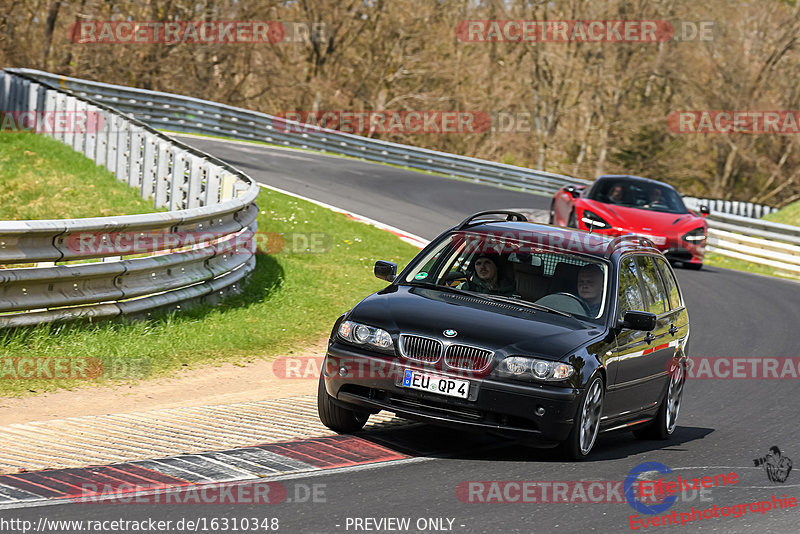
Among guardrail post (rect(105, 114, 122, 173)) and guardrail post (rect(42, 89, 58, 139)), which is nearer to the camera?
guardrail post (rect(105, 114, 122, 173))

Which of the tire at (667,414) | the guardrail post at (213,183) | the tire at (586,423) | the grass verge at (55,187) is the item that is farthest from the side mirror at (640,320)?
the grass verge at (55,187)

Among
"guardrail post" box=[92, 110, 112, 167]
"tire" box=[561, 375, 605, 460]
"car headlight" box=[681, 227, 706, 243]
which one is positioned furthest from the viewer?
"car headlight" box=[681, 227, 706, 243]

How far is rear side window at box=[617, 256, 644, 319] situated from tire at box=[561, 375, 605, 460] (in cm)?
Answer: 77

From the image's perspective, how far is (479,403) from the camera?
671cm

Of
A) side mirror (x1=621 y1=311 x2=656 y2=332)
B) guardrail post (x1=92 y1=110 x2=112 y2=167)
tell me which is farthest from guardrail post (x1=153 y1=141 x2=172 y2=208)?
side mirror (x1=621 y1=311 x2=656 y2=332)

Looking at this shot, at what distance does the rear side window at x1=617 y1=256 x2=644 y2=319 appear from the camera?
7.98 m

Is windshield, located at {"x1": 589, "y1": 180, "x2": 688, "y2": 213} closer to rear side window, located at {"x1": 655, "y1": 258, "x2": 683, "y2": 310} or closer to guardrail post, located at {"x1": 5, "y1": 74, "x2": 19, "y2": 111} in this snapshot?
rear side window, located at {"x1": 655, "y1": 258, "x2": 683, "y2": 310}

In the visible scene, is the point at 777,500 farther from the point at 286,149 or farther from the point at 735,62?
the point at 735,62

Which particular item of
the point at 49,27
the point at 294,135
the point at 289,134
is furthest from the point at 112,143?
the point at 49,27

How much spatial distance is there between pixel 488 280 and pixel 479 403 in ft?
5.18

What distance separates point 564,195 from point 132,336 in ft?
39.8

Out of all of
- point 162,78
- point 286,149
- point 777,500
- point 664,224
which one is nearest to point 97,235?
point 777,500

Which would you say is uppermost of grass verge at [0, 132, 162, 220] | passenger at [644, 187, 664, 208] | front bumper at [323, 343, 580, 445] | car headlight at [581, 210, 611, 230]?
passenger at [644, 187, 664, 208]

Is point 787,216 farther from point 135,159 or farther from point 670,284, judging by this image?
point 670,284
